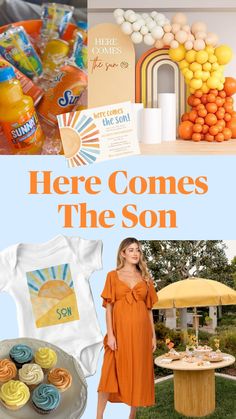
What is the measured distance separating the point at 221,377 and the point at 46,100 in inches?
40.8

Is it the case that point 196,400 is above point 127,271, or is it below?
below

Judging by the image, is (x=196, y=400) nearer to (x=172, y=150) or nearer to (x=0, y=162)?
(x=172, y=150)

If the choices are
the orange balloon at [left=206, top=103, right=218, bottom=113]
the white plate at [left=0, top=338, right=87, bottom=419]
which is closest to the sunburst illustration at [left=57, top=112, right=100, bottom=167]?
the orange balloon at [left=206, top=103, right=218, bottom=113]

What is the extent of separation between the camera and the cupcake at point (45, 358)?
249 cm

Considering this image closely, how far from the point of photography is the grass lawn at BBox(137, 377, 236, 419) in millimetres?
2590

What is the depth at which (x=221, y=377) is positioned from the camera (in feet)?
8.54

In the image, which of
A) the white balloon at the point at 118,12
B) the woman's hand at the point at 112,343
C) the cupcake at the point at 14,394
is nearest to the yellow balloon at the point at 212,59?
the white balloon at the point at 118,12

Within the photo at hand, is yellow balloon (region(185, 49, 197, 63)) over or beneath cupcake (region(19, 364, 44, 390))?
over

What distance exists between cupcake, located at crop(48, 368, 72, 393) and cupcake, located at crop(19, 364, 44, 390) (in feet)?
0.12

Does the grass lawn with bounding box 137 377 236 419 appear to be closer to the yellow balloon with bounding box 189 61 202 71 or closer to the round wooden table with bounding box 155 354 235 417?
the round wooden table with bounding box 155 354 235 417

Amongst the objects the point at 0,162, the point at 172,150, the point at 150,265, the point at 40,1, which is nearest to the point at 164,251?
the point at 150,265

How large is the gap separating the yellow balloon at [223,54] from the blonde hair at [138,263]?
632 millimetres

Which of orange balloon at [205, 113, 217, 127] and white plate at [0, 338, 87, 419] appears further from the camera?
orange balloon at [205, 113, 217, 127]

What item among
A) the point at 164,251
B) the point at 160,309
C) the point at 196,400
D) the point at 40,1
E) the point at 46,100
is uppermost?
the point at 40,1
